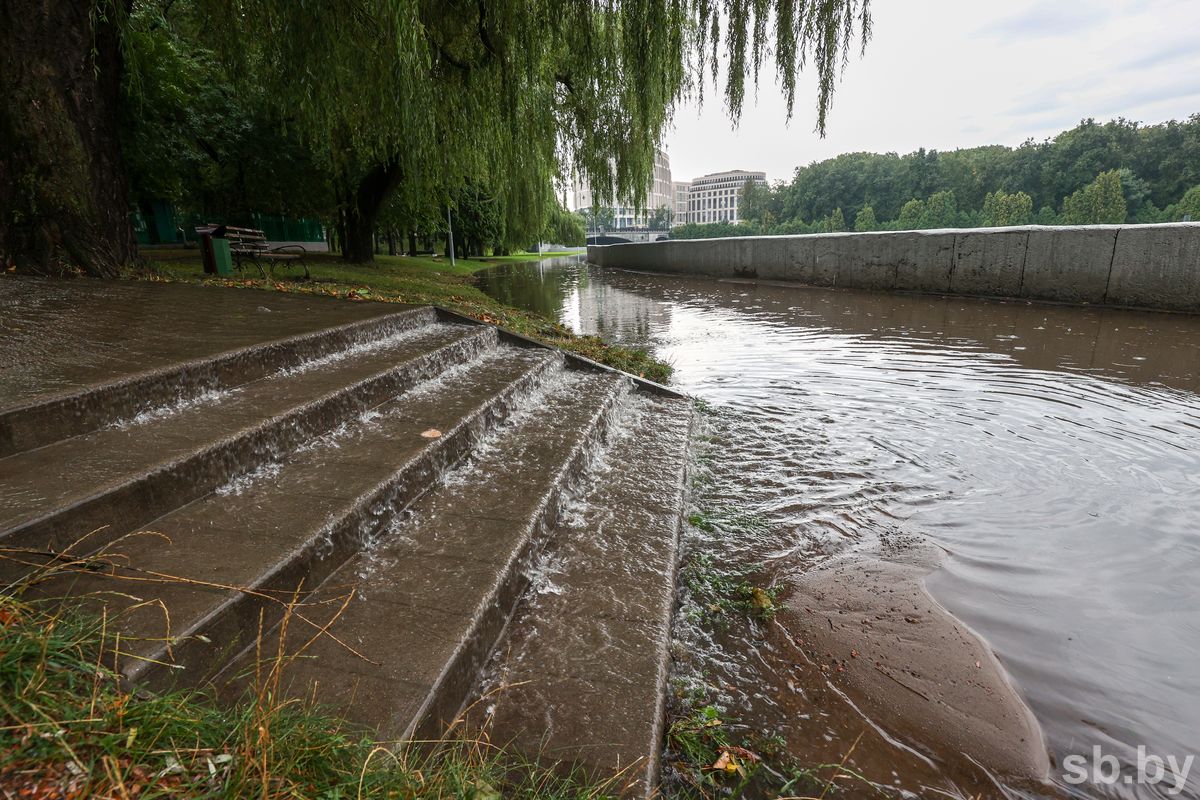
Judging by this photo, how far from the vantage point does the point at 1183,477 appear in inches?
151

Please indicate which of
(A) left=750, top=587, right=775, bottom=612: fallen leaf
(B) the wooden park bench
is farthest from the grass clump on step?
(B) the wooden park bench

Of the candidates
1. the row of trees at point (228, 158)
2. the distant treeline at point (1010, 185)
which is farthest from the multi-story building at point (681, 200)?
the row of trees at point (228, 158)

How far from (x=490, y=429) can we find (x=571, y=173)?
31.1ft

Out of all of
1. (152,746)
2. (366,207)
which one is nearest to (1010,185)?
(366,207)

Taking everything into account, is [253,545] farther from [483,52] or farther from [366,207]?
[366,207]

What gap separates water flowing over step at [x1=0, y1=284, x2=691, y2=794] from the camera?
73.9 inches

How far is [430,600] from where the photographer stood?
2307 millimetres

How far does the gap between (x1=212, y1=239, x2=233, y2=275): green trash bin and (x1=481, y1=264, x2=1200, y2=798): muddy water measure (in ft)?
26.4

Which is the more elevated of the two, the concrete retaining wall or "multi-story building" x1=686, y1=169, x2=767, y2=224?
"multi-story building" x1=686, y1=169, x2=767, y2=224

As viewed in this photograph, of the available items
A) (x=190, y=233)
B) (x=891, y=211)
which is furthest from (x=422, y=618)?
(x=891, y=211)

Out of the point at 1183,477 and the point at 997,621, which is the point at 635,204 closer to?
the point at 1183,477

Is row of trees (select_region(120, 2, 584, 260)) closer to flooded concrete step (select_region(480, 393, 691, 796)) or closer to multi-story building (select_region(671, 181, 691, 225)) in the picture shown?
flooded concrete step (select_region(480, 393, 691, 796))

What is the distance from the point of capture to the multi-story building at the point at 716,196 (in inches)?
6318

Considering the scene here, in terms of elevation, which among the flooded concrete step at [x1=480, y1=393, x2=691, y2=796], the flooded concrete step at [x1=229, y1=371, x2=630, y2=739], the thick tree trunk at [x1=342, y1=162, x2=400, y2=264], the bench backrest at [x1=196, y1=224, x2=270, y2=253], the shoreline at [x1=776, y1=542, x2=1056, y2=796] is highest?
the thick tree trunk at [x1=342, y1=162, x2=400, y2=264]
